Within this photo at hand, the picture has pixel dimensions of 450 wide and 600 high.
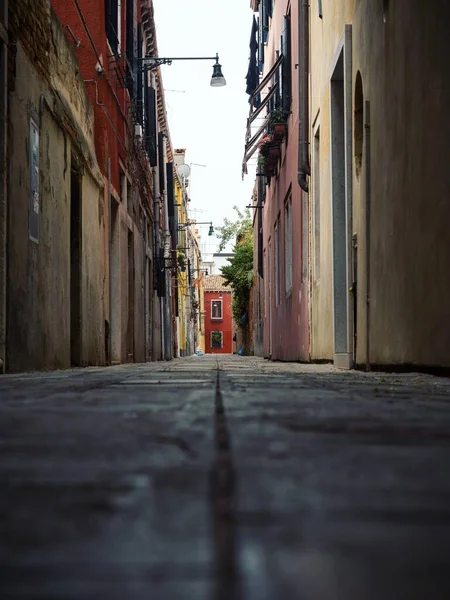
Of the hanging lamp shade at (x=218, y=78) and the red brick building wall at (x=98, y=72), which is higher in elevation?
the hanging lamp shade at (x=218, y=78)

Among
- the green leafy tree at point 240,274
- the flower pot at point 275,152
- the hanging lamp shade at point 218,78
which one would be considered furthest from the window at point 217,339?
the flower pot at point 275,152

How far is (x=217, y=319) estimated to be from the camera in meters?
75.9

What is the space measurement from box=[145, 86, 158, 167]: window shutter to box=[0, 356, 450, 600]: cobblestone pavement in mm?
19096

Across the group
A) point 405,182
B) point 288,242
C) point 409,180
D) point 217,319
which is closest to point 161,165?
point 288,242

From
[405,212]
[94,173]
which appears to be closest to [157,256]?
[94,173]

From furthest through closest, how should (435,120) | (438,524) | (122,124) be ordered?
(122,124) → (435,120) → (438,524)

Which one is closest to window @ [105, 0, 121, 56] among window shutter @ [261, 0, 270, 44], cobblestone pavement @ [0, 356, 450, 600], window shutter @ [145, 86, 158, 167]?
window shutter @ [145, 86, 158, 167]

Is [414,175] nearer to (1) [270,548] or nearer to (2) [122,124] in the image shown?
(1) [270,548]

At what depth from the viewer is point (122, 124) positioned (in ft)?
50.6

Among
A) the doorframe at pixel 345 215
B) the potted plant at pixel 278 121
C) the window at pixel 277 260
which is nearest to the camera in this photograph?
the doorframe at pixel 345 215

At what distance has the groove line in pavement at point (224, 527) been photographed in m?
0.46

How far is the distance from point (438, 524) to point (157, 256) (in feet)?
75.1

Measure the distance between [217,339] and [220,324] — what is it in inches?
56.0

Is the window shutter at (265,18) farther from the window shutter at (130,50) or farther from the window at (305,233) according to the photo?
the window at (305,233)
